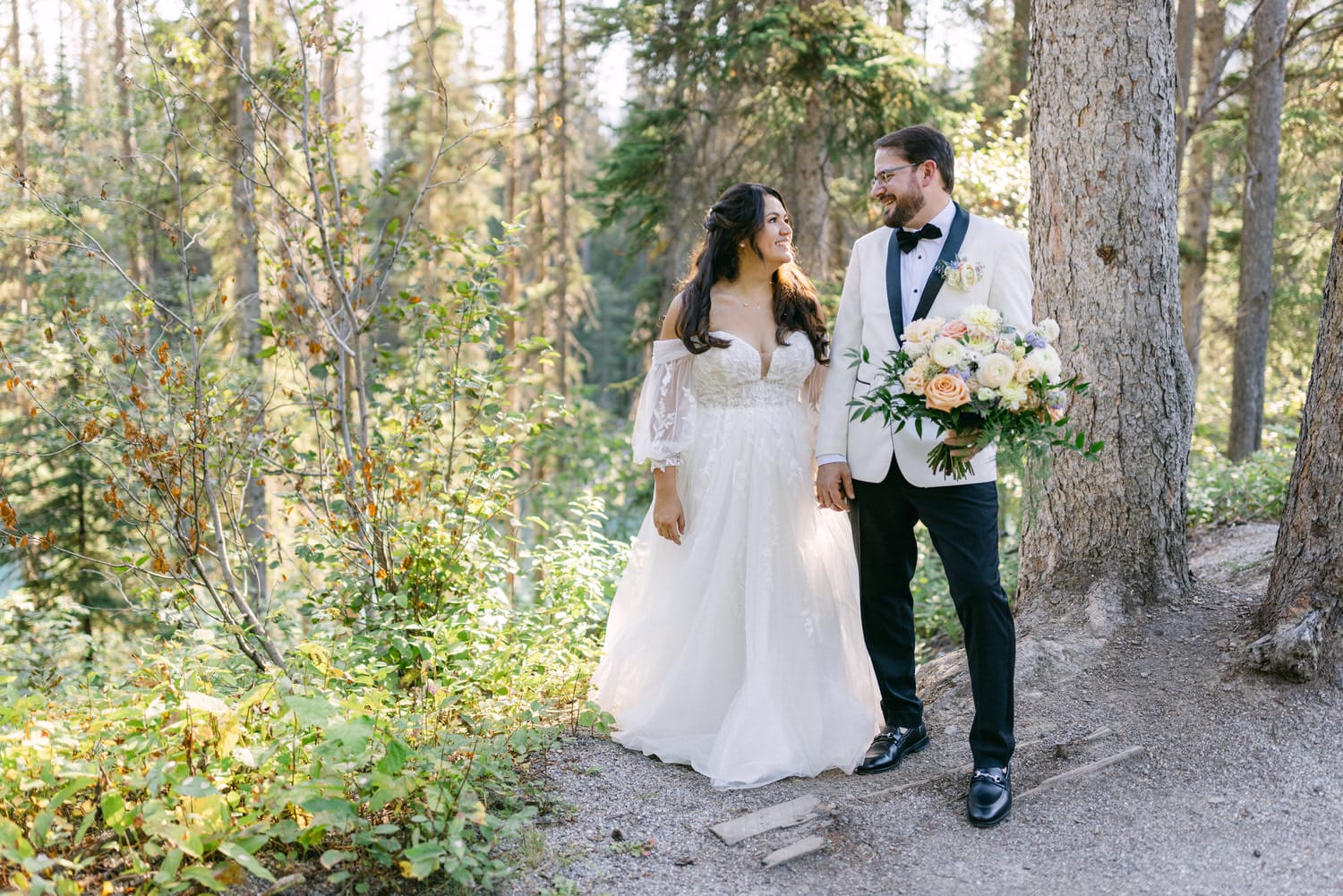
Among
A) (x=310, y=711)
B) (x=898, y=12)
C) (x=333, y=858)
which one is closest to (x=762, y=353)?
(x=310, y=711)

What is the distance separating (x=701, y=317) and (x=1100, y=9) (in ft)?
7.68

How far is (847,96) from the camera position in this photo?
930 centimetres

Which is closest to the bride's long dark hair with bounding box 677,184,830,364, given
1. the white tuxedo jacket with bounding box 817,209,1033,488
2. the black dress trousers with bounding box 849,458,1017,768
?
the white tuxedo jacket with bounding box 817,209,1033,488

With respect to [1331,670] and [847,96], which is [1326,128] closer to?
[847,96]

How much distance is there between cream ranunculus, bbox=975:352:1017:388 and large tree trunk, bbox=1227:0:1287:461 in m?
10.2

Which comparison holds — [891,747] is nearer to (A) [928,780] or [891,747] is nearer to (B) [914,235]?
(A) [928,780]

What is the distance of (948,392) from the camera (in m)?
2.89

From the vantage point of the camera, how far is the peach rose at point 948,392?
2881 mm

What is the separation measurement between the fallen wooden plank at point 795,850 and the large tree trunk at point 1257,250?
10.4 m

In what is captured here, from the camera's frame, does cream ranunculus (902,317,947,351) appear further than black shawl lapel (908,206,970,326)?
No

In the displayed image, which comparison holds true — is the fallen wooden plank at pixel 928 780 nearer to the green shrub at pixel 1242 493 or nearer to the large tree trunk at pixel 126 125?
the green shrub at pixel 1242 493

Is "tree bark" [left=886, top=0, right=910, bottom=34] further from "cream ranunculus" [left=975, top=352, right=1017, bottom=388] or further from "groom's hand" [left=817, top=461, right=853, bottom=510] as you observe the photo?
"cream ranunculus" [left=975, top=352, right=1017, bottom=388]

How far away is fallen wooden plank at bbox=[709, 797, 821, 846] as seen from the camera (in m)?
3.16

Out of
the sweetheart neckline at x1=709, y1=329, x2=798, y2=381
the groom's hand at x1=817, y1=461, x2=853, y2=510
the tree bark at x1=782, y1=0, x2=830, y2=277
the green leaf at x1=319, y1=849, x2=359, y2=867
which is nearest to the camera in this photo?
the green leaf at x1=319, y1=849, x2=359, y2=867
